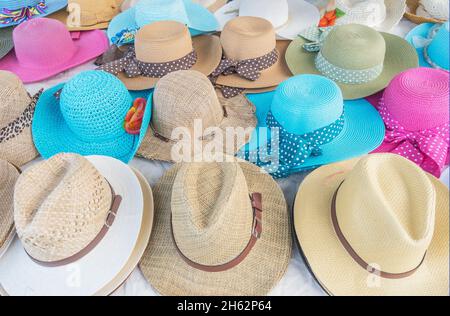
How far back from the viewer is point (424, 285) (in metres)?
1.04

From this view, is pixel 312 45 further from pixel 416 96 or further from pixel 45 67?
pixel 45 67

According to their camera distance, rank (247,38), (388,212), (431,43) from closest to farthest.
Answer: (388,212) < (247,38) < (431,43)

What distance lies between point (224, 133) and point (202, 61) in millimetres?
498

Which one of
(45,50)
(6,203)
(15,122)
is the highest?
(45,50)

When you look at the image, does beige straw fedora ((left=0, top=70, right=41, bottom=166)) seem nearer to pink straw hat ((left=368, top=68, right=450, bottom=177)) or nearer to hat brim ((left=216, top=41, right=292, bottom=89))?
hat brim ((left=216, top=41, right=292, bottom=89))

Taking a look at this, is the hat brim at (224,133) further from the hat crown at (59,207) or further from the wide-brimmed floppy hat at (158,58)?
the hat crown at (59,207)

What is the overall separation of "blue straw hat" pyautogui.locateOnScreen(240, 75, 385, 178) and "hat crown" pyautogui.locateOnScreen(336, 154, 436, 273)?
11.9 inches

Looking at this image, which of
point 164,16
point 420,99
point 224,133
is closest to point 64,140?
point 224,133

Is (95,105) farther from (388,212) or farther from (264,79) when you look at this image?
(388,212)

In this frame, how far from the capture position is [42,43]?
1.83 m

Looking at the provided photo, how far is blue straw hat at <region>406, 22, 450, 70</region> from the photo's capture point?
169 cm

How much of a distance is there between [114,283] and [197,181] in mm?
408

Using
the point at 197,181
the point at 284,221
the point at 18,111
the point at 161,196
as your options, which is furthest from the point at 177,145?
the point at 18,111

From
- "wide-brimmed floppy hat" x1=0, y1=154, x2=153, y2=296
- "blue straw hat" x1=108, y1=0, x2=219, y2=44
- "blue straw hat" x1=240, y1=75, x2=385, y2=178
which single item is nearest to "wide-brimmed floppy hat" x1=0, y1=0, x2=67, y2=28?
"blue straw hat" x1=108, y1=0, x2=219, y2=44
